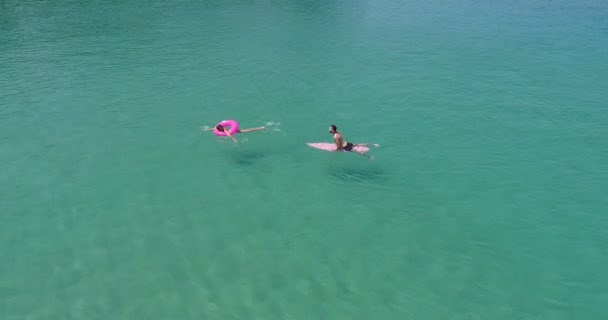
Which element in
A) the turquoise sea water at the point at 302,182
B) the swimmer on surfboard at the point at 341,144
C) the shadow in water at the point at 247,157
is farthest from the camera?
the shadow in water at the point at 247,157

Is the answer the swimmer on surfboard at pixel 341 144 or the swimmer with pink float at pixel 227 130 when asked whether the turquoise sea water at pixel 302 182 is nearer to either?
the swimmer with pink float at pixel 227 130

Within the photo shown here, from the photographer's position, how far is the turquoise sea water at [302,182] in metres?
13.4

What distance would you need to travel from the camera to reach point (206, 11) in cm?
4653

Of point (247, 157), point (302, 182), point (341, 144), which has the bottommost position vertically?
point (302, 182)

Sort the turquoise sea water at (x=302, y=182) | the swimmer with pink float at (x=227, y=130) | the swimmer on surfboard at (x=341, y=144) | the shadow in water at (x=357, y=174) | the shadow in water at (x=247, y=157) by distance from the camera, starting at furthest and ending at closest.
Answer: the swimmer with pink float at (x=227, y=130) < the shadow in water at (x=247, y=157) < the swimmer on surfboard at (x=341, y=144) < the shadow in water at (x=357, y=174) < the turquoise sea water at (x=302, y=182)

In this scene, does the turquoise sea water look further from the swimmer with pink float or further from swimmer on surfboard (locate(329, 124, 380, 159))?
swimmer on surfboard (locate(329, 124, 380, 159))

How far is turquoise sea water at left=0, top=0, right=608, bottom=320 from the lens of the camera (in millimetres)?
13375

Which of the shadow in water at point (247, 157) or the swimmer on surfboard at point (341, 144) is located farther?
the shadow in water at point (247, 157)

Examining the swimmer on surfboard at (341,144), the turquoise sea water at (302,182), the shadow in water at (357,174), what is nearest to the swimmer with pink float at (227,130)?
the turquoise sea water at (302,182)

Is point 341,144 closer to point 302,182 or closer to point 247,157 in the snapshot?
point 302,182

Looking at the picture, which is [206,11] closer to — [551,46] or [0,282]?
[551,46]

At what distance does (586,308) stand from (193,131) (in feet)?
55.5

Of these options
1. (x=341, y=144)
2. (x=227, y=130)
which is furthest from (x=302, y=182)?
(x=227, y=130)

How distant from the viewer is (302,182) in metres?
18.5
